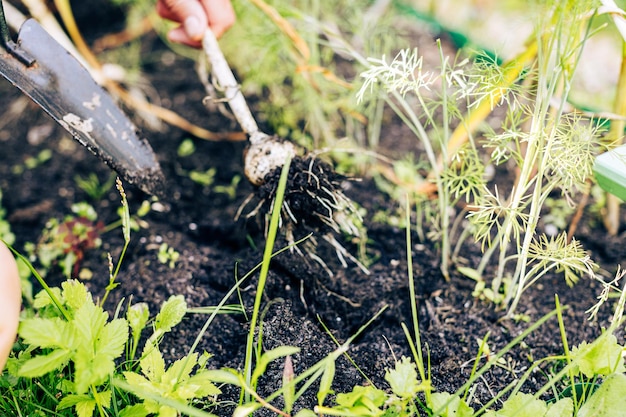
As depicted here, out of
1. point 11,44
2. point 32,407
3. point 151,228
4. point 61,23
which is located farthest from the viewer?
point 61,23

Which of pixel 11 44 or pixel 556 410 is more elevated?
pixel 11 44

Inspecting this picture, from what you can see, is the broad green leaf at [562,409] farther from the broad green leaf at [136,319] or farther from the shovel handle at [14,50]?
the shovel handle at [14,50]

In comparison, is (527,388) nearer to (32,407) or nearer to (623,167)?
(623,167)

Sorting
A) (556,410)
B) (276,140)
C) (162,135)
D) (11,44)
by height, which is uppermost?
(11,44)

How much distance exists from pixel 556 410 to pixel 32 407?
947 millimetres

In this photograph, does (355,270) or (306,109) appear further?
(306,109)

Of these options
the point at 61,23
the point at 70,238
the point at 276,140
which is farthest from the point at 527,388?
the point at 61,23

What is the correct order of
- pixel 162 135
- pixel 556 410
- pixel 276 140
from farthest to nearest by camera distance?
pixel 162 135 < pixel 276 140 < pixel 556 410

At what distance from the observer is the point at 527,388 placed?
3.53ft

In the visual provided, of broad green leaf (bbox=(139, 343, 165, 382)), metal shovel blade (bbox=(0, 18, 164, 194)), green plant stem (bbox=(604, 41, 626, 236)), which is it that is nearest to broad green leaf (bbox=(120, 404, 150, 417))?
broad green leaf (bbox=(139, 343, 165, 382))

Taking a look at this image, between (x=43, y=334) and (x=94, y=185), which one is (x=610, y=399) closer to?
(x=43, y=334)

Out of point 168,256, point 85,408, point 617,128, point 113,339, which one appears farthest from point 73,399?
point 617,128

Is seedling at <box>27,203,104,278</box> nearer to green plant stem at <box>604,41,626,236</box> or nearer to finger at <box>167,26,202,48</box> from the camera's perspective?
finger at <box>167,26,202,48</box>

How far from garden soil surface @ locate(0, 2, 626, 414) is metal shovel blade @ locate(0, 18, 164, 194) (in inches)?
9.3
